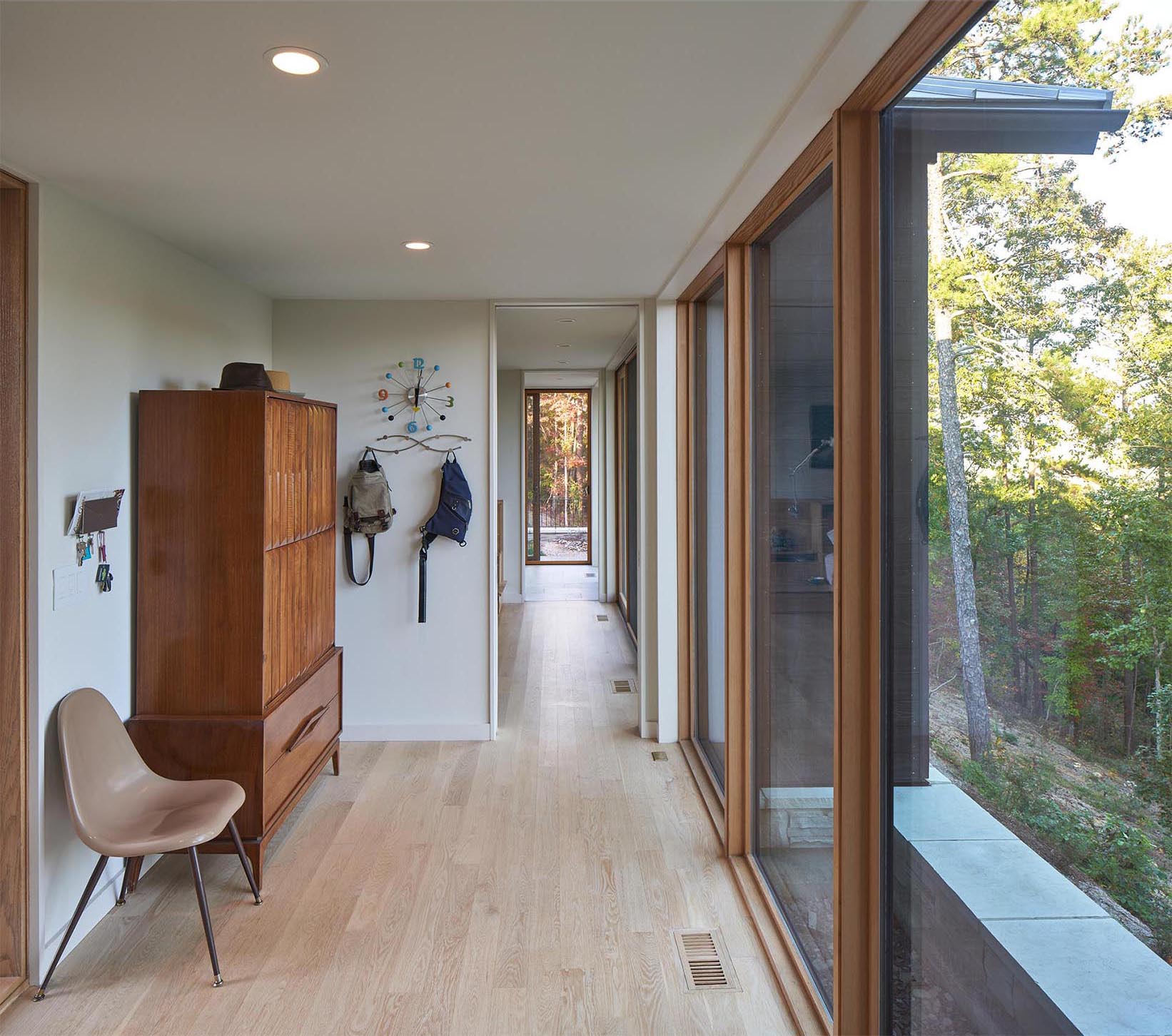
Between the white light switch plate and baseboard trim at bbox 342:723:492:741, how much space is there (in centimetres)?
207

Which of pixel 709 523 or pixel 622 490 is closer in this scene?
pixel 709 523

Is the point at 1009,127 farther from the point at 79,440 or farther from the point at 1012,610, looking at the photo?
the point at 79,440

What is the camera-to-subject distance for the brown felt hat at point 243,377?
3.40 m

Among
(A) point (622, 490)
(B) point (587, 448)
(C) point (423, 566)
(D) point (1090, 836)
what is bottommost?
(D) point (1090, 836)

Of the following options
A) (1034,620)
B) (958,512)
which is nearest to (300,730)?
(958,512)

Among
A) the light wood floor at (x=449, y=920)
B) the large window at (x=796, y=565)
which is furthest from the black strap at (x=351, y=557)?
the large window at (x=796, y=565)

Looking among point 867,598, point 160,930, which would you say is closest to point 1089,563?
point 867,598

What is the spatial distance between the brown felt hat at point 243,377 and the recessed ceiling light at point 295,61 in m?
1.77

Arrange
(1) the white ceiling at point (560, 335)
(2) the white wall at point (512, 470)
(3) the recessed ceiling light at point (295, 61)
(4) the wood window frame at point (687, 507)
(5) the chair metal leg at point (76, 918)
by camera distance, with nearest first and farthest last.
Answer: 1. (3) the recessed ceiling light at point (295, 61)
2. (5) the chair metal leg at point (76, 918)
3. (4) the wood window frame at point (687, 507)
4. (1) the white ceiling at point (560, 335)
5. (2) the white wall at point (512, 470)

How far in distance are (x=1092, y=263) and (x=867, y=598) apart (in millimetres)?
905

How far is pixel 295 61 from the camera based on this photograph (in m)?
1.74

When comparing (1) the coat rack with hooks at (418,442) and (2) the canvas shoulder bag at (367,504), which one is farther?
(1) the coat rack with hooks at (418,442)

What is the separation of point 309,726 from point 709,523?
196cm

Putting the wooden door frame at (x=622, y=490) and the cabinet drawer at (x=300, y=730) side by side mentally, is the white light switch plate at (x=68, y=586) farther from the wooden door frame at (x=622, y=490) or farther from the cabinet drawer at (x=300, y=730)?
the wooden door frame at (x=622, y=490)
